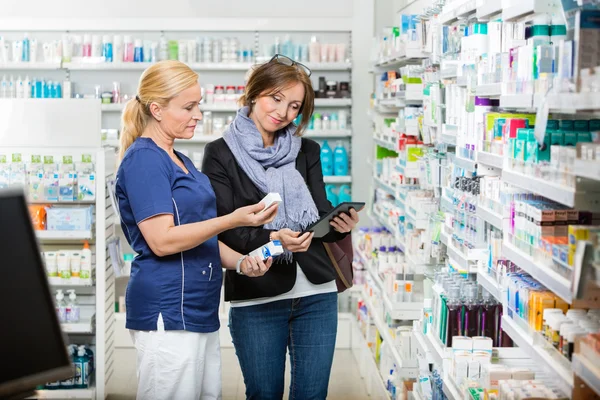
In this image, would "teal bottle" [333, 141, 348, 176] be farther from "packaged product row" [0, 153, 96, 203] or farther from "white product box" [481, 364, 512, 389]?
"white product box" [481, 364, 512, 389]

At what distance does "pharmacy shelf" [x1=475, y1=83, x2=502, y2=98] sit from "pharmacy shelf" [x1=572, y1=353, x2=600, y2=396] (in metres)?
1.16

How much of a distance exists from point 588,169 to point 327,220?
54.1 inches

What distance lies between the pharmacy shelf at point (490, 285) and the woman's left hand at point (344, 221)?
0.55 meters

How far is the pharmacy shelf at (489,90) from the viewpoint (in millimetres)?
3045

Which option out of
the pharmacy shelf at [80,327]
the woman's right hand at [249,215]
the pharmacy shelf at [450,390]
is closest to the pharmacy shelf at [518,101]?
the woman's right hand at [249,215]

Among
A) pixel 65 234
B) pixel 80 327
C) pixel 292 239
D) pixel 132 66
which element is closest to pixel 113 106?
pixel 132 66

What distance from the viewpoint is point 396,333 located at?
5074mm

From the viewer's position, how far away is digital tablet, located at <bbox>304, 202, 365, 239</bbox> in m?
3.28

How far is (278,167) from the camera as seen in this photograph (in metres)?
3.47

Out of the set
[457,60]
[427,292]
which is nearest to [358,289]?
[427,292]

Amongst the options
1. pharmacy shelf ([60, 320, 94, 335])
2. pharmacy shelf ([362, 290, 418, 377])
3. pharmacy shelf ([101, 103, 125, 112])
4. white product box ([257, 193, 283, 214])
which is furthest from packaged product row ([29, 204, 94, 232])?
pharmacy shelf ([101, 103, 125, 112])

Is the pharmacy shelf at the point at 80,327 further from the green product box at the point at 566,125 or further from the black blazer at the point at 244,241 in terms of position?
the green product box at the point at 566,125

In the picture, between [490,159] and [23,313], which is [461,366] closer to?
[490,159]

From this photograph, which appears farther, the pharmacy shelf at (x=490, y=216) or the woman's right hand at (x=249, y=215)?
the pharmacy shelf at (x=490, y=216)
